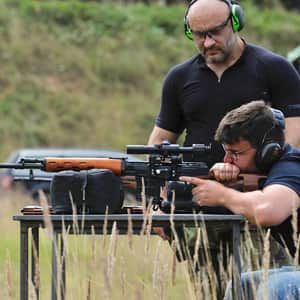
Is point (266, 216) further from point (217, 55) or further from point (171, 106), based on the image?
point (171, 106)

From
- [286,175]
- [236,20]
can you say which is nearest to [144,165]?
[286,175]

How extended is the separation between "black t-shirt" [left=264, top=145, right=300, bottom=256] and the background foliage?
2189 centimetres

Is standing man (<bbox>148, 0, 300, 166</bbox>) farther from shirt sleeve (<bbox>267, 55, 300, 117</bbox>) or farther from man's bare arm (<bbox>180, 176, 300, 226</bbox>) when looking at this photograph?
man's bare arm (<bbox>180, 176, 300, 226</bbox>)

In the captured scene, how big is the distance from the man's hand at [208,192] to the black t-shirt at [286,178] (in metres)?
0.20

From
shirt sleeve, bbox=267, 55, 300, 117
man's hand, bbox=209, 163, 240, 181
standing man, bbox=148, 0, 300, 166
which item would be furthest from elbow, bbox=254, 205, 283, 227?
shirt sleeve, bbox=267, 55, 300, 117

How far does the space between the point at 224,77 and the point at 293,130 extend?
1.59 feet

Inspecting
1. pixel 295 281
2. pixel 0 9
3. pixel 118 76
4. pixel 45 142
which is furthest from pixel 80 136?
pixel 295 281

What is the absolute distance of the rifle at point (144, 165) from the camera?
17.4 ft

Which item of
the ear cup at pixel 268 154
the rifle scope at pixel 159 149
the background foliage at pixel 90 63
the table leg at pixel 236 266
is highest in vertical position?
the background foliage at pixel 90 63

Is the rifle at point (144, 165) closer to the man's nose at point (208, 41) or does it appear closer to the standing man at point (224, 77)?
the standing man at point (224, 77)

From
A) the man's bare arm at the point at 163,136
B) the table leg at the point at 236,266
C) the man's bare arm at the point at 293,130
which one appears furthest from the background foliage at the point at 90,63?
the table leg at the point at 236,266

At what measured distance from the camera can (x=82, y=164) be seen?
5.31m

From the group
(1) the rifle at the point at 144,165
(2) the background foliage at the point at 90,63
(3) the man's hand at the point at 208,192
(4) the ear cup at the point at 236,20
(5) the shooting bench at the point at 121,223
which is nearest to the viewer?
(5) the shooting bench at the point at 121,223

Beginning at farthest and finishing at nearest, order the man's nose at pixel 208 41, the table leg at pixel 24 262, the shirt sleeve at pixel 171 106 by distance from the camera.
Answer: the shirt sleeve at pixel 171 106 → the man's nose at pixel 208 41 → the table leg at pixel 24 262
